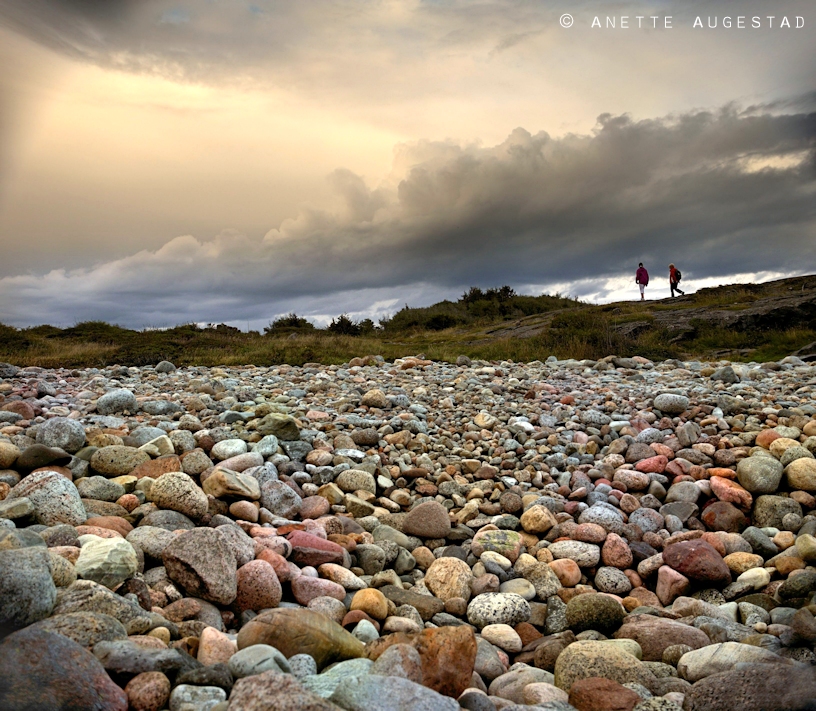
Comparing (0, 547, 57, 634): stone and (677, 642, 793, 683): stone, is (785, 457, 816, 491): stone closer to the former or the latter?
(677, 642, 793, 683): stone

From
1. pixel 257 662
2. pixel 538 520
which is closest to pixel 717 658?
pixel 257 662

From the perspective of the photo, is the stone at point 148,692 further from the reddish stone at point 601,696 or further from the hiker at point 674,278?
the hiker at point 674,278

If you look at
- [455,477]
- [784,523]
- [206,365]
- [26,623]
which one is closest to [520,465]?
[455,477]

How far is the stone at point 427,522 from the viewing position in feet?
16.9

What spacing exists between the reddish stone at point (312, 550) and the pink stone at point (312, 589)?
1.15ft

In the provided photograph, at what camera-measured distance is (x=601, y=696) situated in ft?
7.97

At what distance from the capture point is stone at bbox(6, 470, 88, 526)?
374cm

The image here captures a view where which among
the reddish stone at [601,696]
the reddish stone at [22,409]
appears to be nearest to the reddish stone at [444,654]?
the reddish stone at [601,696]

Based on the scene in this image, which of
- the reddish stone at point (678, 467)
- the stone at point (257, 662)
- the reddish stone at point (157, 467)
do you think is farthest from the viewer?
the reddish stone at point (678, 467)

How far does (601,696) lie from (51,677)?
2120 mm

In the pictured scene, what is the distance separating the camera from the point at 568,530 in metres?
5.12

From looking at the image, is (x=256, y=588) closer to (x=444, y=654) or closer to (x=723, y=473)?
(x=444, y=654)

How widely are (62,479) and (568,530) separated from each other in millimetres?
4150

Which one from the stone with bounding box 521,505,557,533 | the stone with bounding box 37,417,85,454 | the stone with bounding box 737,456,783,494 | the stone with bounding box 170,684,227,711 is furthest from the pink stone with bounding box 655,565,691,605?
the stone with bounding box 37,417,85,454
